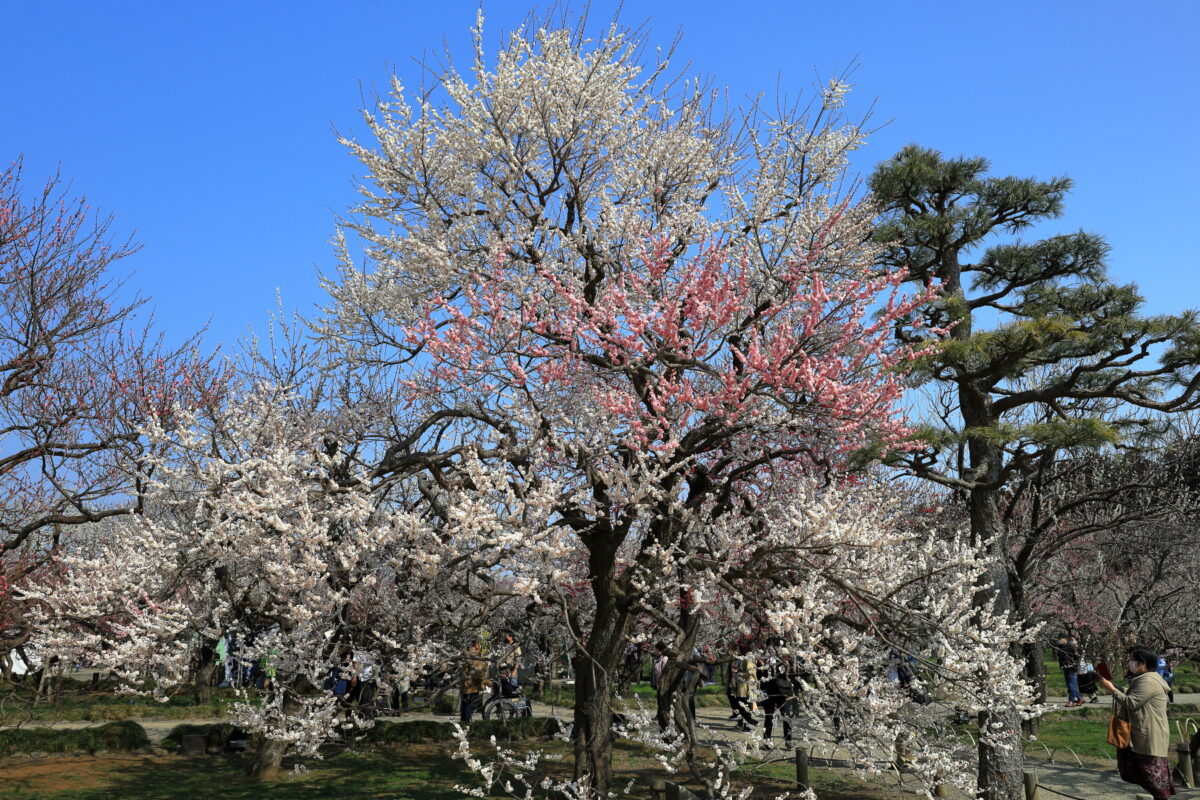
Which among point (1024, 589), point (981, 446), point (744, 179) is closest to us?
point (744, 179)

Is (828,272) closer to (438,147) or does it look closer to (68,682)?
(438,147)

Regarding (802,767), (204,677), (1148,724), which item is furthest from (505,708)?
(1148,724)

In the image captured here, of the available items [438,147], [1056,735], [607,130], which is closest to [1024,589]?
[1056,735]

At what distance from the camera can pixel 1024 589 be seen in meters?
15.7

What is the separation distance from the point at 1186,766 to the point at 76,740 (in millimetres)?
16587

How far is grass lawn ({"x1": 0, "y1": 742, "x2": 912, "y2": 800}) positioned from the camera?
10.6 m

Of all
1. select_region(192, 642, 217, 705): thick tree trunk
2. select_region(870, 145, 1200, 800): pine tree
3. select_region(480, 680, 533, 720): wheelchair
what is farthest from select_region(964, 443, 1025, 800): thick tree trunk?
select_region(192, 642, 217, 705): thick tree trunk

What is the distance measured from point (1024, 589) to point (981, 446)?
531cm

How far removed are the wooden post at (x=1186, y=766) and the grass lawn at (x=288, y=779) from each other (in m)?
4.30

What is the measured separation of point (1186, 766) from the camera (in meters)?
12.3

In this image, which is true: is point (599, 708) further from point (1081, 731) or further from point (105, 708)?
point (105, 708)

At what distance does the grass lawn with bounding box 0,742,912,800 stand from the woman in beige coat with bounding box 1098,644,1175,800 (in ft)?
12.6

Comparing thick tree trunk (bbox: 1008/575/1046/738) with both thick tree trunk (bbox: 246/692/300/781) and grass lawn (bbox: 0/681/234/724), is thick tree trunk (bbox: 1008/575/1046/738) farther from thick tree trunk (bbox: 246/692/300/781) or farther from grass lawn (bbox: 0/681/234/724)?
grass lawn (bbox: 0/681/234/724)

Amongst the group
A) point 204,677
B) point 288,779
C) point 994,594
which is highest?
point 994,594
